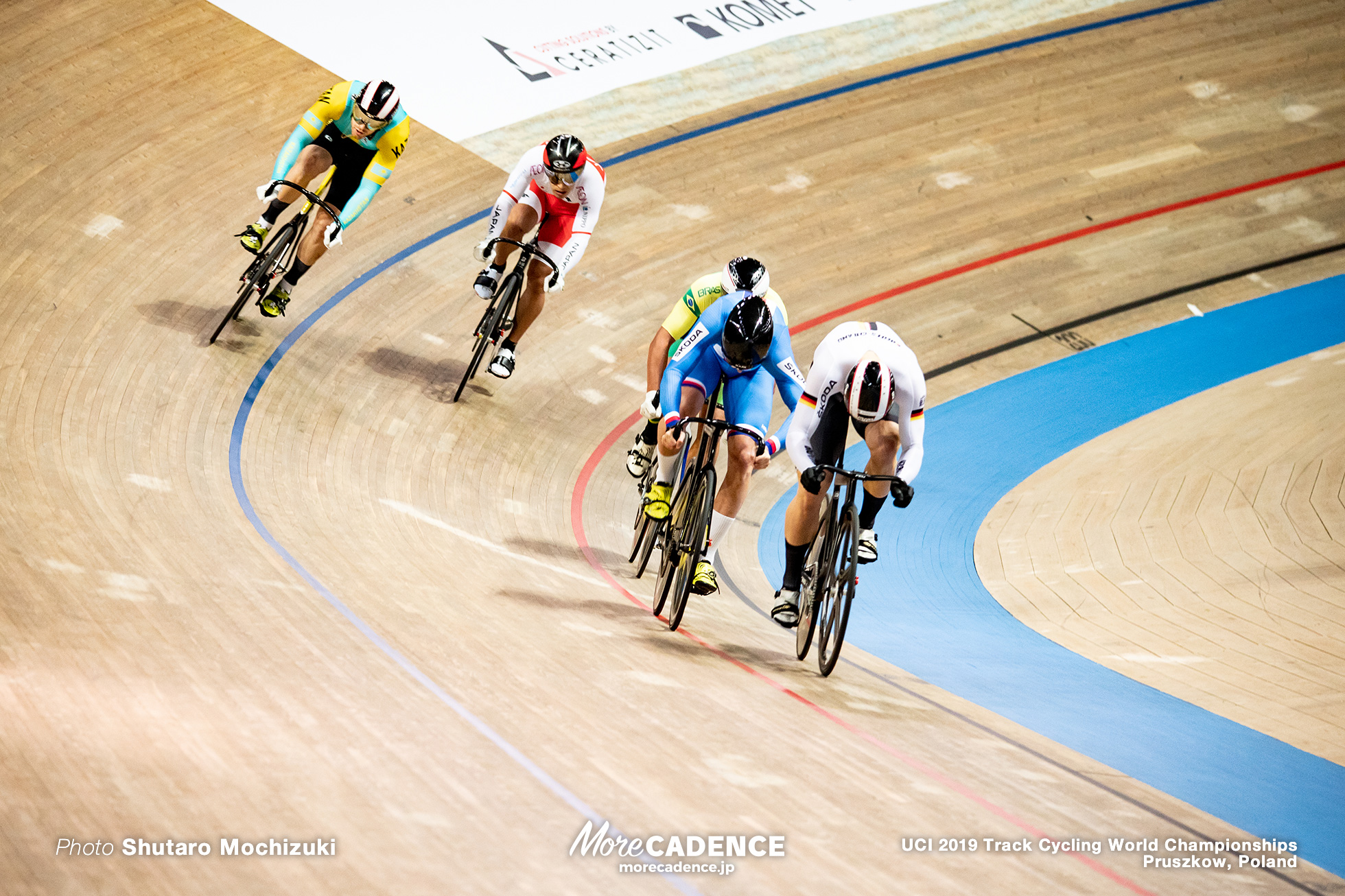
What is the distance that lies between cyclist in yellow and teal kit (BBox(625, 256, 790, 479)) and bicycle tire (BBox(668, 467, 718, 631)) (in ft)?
1.22

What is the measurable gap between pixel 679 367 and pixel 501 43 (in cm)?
557

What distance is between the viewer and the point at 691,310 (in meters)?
4.91

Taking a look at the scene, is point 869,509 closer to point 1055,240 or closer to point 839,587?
point 839,587

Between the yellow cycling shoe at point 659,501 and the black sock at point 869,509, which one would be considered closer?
the black sock at point 869,509

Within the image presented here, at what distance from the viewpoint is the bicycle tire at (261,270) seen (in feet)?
19.3

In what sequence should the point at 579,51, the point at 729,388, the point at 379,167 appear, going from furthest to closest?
the point at 579,51
the point at 379,167
the point at 729,388

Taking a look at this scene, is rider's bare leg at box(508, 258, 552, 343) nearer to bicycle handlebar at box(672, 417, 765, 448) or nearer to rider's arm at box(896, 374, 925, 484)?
bicycle handlebar at box(672, 417, 765, 448)

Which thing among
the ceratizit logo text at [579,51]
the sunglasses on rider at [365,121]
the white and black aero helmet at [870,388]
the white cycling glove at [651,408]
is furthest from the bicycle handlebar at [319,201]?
the ceratizit logo text at [579,51]

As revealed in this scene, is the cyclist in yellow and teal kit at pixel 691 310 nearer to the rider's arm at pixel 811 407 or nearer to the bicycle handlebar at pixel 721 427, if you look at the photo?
the bicycle handlebar at pixel 721 427

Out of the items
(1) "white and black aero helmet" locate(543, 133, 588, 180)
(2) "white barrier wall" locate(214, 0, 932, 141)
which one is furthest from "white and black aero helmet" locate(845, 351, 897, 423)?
(2) "white barrier wall" locate(214, 0, 932, 141)

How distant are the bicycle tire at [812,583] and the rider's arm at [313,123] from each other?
3.28m

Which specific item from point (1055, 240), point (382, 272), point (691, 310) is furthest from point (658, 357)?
point (1055, 240)

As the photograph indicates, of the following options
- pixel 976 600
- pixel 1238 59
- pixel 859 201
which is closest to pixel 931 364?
pixel 859 201

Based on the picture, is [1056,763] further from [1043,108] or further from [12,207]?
[1043,108]
